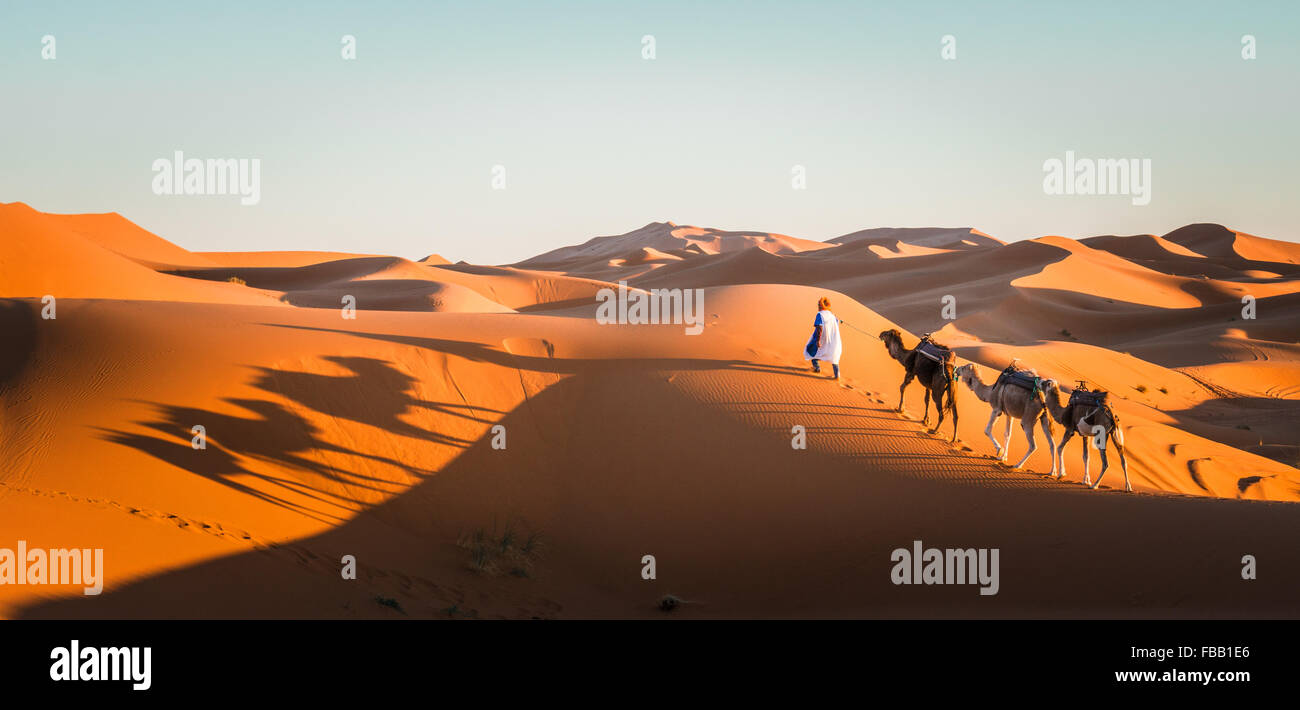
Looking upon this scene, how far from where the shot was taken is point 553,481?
40.9ft

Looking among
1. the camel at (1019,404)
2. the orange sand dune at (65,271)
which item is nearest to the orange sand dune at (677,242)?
the orange sand dune at (65,271)

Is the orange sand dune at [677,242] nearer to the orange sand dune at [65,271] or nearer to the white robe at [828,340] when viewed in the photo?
the orange sand dune at [65,271]

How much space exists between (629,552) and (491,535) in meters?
1.73

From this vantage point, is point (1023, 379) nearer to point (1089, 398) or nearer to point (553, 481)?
point (1089, 398)

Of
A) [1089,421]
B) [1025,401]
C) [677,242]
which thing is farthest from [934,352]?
[677,242]

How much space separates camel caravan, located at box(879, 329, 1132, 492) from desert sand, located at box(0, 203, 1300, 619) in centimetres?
50

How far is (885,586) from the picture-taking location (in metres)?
10.3

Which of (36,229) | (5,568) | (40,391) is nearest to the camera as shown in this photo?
(5,568)

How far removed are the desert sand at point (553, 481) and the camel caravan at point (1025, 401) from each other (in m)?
0.50

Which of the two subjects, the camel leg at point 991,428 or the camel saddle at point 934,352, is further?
the camel saddle at point 934,352

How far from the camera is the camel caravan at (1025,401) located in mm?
11269
